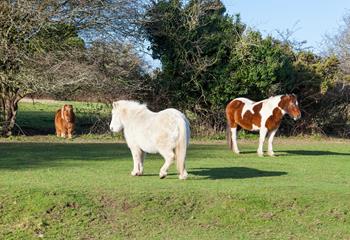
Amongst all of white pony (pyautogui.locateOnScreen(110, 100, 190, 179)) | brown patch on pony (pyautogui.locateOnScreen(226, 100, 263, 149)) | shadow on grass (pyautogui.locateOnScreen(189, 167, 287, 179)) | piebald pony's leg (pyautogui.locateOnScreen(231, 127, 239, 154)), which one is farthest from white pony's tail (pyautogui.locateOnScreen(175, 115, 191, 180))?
piebald pony's leg (pyautogui.locateOnScreen(231, 127, 239, 154))

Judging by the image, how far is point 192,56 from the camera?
2561 centimetres

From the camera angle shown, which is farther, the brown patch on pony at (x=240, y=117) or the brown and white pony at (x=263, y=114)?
the brown patch on pony at (x=240, y=117)

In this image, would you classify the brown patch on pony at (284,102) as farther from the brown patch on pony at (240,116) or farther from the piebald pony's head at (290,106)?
the brown patch on pony at (240,116)

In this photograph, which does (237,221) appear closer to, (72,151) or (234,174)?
(234,174)

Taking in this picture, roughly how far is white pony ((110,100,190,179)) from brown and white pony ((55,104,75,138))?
9.58 m

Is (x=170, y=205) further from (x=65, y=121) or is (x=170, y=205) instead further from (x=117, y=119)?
(x=65, y=121)

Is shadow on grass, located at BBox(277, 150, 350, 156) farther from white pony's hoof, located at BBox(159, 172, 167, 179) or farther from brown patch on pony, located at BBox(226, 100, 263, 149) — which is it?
white pony's hoof, located at BBox(159, 172, 167, 179)

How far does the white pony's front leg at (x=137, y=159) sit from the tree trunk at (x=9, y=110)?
11680 millimetres

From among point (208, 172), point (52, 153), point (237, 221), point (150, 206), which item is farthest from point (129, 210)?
point (52, 153)

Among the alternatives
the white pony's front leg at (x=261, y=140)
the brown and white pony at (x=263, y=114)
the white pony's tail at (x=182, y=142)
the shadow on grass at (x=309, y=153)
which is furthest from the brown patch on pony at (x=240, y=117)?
the white pony's tail at (x=182, y=142)

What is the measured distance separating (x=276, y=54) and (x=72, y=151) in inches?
455

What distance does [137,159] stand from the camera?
41.8 ft

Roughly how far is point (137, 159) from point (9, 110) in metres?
12.5

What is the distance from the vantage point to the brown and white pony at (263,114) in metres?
18.0
